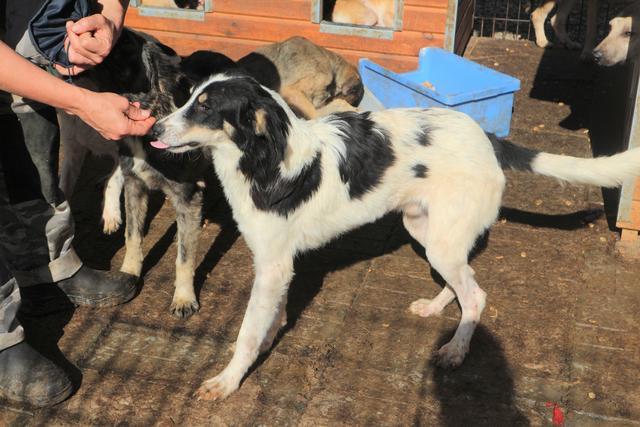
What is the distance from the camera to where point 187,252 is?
13.4 ft

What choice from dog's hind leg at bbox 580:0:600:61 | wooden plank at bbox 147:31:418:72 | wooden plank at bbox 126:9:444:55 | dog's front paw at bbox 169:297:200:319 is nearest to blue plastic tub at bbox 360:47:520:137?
wooden plank at bbox 126:9:444:55

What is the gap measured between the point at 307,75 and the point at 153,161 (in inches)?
99.4

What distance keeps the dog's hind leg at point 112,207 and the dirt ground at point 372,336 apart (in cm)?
9

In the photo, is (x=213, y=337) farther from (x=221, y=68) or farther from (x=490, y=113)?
(x=490, y=113)

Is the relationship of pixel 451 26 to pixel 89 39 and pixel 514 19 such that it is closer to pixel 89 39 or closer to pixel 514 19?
pixel 514 19

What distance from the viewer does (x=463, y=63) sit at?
652 cm

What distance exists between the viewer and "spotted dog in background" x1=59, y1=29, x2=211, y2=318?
379 centimetres

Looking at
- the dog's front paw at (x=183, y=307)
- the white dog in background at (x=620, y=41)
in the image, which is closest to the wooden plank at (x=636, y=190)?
the white dog in background at (x=620, y=41)

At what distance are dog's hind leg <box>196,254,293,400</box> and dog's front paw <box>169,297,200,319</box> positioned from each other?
0.59 meters

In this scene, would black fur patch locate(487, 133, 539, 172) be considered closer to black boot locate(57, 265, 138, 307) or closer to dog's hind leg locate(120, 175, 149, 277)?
dog's hind leg locate(120, 175, 149, 277)

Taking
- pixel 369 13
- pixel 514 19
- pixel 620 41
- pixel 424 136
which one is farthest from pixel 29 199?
pixel 514 19

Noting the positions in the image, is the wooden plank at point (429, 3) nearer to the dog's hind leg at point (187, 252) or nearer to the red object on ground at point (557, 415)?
the dog's hind leg at point (187, 252)

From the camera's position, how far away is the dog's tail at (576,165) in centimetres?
361

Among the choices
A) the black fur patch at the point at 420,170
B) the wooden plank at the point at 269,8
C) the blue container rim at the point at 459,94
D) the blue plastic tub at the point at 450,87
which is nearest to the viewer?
the black fur patch at the point at 420,170
